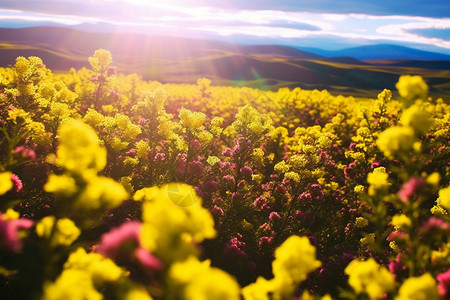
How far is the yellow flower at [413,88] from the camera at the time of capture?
91.7 inches

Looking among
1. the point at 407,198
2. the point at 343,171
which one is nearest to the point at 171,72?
the point at 343,171

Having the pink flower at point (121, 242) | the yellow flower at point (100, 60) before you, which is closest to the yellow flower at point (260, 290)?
the pink flower at point (121, 242)

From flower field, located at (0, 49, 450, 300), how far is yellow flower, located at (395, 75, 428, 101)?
1cm

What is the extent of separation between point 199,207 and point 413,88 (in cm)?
199

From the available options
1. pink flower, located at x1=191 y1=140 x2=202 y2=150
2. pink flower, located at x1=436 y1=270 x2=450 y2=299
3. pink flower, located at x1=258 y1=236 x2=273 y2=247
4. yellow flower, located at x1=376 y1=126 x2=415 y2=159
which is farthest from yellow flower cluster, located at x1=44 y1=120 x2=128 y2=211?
pink flower, located at x1=258 y1=236 x2=273 y2=247

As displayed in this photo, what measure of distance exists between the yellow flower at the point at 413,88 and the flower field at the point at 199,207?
0.01 meters

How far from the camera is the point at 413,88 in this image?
7.70 ft

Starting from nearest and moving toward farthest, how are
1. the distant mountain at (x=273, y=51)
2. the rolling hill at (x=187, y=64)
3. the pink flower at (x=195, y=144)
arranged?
the pink flower at (x=195, y=144)
the rolling hill at (x=187, y=64)
the distant mountain at (x=273, y=51)

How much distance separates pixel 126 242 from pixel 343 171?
8.09 m

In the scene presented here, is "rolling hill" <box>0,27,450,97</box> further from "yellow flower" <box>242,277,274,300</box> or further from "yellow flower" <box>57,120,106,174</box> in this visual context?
"yellow flower" <box>57,120,106,174</box>

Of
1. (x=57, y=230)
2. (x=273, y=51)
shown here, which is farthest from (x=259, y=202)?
(x=273, y=51)

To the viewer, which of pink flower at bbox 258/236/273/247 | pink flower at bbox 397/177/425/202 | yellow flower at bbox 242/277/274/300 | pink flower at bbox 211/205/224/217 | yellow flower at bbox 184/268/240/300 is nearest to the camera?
yellow flower at bbox 184/268/240/300

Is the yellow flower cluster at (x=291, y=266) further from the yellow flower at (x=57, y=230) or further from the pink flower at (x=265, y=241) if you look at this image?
the pink flower at (x=265, y=241)

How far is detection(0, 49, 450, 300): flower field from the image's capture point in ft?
5.51
